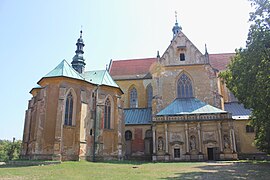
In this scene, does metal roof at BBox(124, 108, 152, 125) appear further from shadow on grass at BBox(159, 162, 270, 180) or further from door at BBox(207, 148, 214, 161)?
shadow on grass at BBox(159, 162, 270, 180)

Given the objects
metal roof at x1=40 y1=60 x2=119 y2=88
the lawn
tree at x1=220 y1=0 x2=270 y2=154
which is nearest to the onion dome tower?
metal roof at x1=40 y1=60 x2=119 y2=88

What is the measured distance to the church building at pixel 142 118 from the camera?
85.4ft

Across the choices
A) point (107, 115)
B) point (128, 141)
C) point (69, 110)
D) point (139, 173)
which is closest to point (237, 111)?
point (128, 141)

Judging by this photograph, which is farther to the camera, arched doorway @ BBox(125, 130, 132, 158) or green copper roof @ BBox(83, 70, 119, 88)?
arched doorway @ BBox(125, 130, 132, 158)

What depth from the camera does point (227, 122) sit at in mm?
29062

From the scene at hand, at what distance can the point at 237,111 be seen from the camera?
3519 cm

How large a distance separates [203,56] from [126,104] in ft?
47.5

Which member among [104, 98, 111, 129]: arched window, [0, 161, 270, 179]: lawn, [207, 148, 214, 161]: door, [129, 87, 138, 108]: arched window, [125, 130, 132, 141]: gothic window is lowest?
[0, 161, 270, 179]: lawn

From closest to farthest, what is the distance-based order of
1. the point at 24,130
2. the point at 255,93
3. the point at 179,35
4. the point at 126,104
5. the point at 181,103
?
the point at 255,93, the point at 24,130, the point at 181,103, the point at 179,35, the point at 126,104

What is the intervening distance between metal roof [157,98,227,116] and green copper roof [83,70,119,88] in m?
7.54

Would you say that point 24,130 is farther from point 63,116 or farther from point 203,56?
point 203,56

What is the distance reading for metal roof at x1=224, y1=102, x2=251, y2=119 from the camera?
33763 millimetres

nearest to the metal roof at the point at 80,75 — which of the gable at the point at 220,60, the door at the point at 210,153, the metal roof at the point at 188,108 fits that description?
the metal roof at the point at 188,108

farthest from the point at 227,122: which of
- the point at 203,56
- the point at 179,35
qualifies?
the point at 179,35
